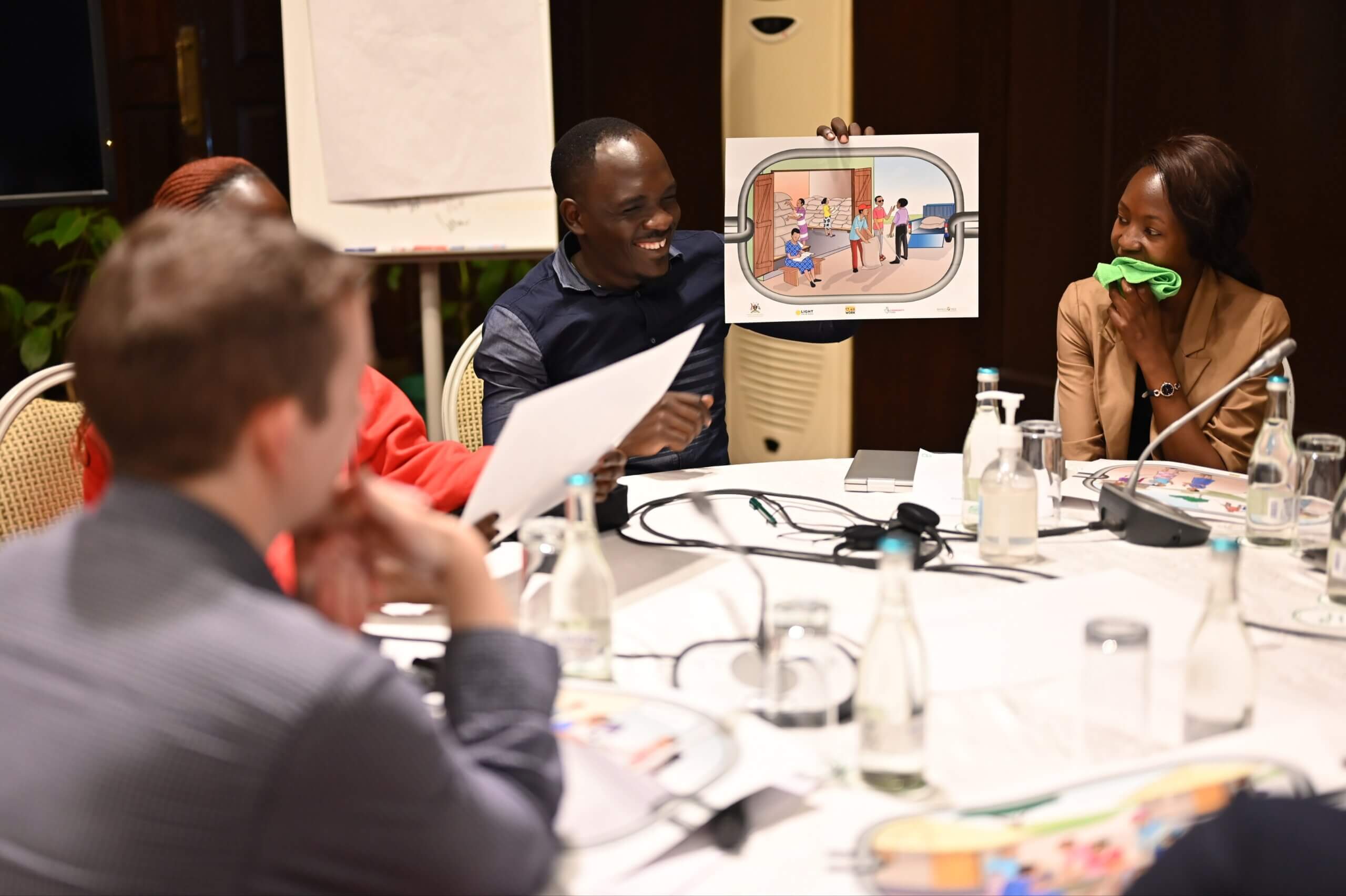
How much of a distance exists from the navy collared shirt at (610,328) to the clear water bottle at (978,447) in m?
0.70

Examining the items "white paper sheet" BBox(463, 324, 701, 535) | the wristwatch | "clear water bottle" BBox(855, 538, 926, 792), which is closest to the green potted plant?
"white paper sheet" BBox(463, 324, 701, 535)

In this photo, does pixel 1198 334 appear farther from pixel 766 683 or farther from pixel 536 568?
pixel 766 683

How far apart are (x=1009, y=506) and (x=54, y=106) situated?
281 centimetres

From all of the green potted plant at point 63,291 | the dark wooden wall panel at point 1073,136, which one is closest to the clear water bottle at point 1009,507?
the dark wooden wall panel at point 1073,136

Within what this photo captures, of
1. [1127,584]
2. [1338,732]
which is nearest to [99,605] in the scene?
[1338,732]

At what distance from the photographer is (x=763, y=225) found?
7.45 ft

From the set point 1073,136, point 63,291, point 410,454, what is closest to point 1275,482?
point 410,454

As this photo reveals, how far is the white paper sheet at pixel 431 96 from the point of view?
3197 mm

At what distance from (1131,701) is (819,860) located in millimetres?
324

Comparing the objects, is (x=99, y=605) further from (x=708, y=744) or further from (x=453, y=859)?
(x=708, y=744)

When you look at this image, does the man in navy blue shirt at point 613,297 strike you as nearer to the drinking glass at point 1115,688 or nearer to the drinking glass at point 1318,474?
the drinking glass at point 1318,474

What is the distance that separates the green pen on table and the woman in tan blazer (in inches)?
33.0

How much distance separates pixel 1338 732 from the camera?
1008 millimetres

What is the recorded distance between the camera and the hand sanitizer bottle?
1.58 m
